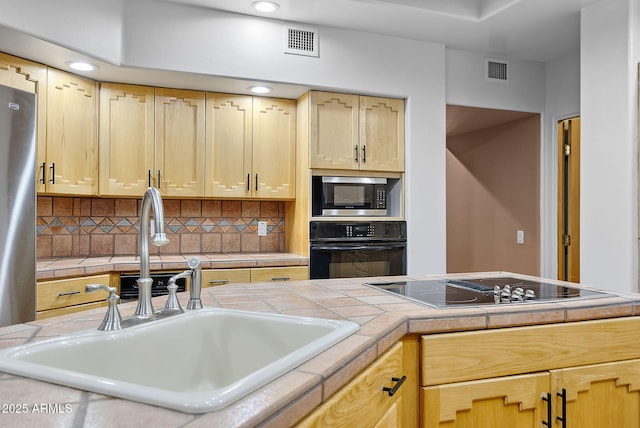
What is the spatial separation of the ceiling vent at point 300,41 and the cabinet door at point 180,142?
2.35 ft

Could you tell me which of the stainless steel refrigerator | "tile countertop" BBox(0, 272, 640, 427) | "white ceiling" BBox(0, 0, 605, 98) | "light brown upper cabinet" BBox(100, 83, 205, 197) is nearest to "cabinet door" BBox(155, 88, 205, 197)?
"light brown upper cabinet" BBox(100, 83, 205, 197)

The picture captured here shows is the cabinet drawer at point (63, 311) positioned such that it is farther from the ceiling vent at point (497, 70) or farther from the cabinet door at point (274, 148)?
the ceiling vent at point (497, 70)

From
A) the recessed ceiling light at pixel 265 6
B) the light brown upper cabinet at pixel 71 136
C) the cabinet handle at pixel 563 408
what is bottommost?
the cabinet handle at pixel 563 408

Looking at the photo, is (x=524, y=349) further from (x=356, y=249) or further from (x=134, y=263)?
(x=134, y=263)

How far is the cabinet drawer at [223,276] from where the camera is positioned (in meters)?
2.96

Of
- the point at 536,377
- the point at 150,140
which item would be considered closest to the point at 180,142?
the point at 150,140

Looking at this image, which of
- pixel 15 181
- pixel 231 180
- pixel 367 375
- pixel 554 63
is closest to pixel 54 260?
pixel 15 181

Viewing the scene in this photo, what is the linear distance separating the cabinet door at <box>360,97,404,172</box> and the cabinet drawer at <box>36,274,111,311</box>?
6.40 ft

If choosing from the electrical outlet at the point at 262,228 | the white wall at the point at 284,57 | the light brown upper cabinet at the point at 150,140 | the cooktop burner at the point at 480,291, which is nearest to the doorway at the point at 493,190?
the white wall at the point at 284,57

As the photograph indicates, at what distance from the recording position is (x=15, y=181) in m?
2.09

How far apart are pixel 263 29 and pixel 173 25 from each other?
1.90 ft

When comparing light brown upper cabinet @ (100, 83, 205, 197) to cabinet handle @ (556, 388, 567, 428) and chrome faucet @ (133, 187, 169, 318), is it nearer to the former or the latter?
chrome faucet @ (133, 187, 169, 318)

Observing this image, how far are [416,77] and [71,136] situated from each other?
8.03ft

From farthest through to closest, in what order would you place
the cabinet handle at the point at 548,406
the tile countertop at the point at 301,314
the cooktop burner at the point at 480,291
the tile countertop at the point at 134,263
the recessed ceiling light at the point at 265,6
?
the recessed ceiling light at the point at 265,6 < the tile countertop at the point at 134,263 < the cooktop burner at the point at 480,291 < the cabinet handle at the point at 548,406 < the tile countertop at the point at 301,314
